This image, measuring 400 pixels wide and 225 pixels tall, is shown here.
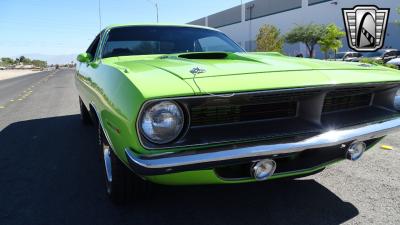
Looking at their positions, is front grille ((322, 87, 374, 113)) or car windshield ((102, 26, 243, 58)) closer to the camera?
front grille ((322, 87, 374, 113))

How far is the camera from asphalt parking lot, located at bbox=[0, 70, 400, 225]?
258 cm

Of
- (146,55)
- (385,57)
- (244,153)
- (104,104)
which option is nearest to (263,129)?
(244,153)

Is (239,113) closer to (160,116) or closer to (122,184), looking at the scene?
(160,116)

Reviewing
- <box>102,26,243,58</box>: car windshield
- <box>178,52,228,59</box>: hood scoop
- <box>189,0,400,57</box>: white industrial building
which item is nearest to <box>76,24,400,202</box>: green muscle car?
<box>178,52,228,59</box>: hood scoop

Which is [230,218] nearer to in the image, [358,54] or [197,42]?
[197,42]

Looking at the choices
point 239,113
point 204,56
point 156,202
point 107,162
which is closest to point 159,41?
point 204,56

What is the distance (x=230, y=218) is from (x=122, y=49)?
1.97 metres

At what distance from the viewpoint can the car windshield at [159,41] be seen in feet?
12.1

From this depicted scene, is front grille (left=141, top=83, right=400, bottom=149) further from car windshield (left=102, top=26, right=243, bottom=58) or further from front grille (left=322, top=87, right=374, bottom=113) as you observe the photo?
car windshield (left=102, top=26, right=243, bottom=58)

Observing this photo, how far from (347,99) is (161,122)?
1.42m

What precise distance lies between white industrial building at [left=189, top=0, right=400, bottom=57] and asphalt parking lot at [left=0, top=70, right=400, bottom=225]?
106 feet

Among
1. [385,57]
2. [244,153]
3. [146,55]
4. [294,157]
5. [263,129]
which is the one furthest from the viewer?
[385,57]

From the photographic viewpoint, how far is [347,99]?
2.71 m

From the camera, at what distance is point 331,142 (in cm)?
224
